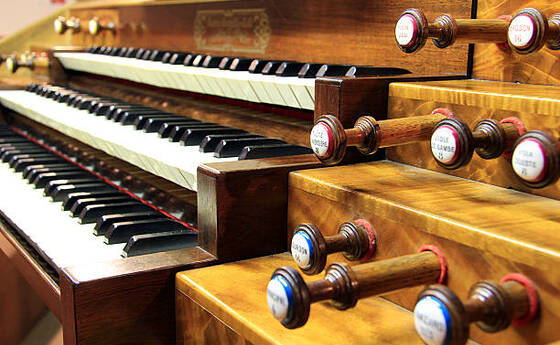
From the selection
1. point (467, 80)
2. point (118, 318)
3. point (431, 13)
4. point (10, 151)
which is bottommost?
point (118, 318)

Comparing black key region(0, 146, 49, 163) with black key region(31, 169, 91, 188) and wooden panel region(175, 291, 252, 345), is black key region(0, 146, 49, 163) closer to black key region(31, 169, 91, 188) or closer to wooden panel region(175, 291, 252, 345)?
black key region(31, 169, 91, 188)

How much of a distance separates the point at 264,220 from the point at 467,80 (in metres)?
0.44

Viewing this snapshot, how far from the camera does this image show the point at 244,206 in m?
1.04

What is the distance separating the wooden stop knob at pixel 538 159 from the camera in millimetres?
657

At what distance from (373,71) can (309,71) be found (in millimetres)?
155

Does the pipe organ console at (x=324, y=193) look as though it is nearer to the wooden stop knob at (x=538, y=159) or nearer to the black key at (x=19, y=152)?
the wooden stop knob at (x=538, y=159)

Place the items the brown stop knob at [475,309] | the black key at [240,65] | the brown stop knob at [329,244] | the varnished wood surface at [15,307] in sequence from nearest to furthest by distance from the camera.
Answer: the brown stop knob at [475,309], the brown stop knob at [329,244], the black key at [240,65], the varnished wood surface at [15,307]

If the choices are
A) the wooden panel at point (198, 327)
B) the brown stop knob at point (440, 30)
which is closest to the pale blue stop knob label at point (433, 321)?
the wooden panel at point (198, 327)

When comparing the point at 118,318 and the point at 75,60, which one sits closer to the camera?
the point at 118,318

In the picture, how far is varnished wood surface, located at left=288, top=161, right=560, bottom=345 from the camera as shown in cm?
67

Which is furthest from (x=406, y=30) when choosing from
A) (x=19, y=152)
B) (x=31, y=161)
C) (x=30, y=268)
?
(x=19, y=152)

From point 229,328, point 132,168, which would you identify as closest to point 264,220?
point 229,328

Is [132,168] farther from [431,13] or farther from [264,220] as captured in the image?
[431,13]

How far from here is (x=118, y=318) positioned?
976 mm
